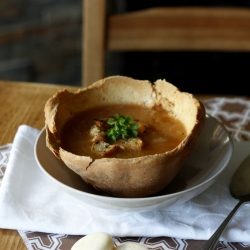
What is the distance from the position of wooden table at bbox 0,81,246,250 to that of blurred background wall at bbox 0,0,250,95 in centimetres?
91

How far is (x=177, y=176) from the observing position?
84 centimetres

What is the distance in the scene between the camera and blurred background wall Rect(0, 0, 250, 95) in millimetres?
2131

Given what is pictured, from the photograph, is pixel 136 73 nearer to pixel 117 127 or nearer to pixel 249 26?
pixel 249 26

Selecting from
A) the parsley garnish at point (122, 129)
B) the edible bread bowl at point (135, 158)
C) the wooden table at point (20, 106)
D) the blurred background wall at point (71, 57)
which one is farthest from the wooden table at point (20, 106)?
the blurred background wall at point (71, 57)

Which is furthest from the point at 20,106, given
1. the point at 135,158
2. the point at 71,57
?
the point at 71,57

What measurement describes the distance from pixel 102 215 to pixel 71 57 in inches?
71.7

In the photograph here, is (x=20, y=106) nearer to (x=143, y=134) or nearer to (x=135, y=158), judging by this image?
(x=143, y=134)

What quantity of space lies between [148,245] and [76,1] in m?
1.87

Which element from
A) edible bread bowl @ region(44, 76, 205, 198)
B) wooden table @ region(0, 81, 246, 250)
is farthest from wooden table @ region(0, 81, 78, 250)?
edible bread bowl @ region(44, 76, 205, 198)

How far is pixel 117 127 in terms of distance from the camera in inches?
32.0

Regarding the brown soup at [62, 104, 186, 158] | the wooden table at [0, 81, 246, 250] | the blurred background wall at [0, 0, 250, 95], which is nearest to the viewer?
the brown soup at [62, 104, 186, 158]

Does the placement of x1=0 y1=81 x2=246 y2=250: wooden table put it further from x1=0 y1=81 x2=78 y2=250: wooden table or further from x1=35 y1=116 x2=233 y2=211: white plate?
x1=35 y1=116 x2=233 y2=211: white plate

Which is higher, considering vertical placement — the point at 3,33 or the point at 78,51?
the point at 3,33

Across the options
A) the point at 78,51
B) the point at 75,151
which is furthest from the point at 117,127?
the point at 78,51
